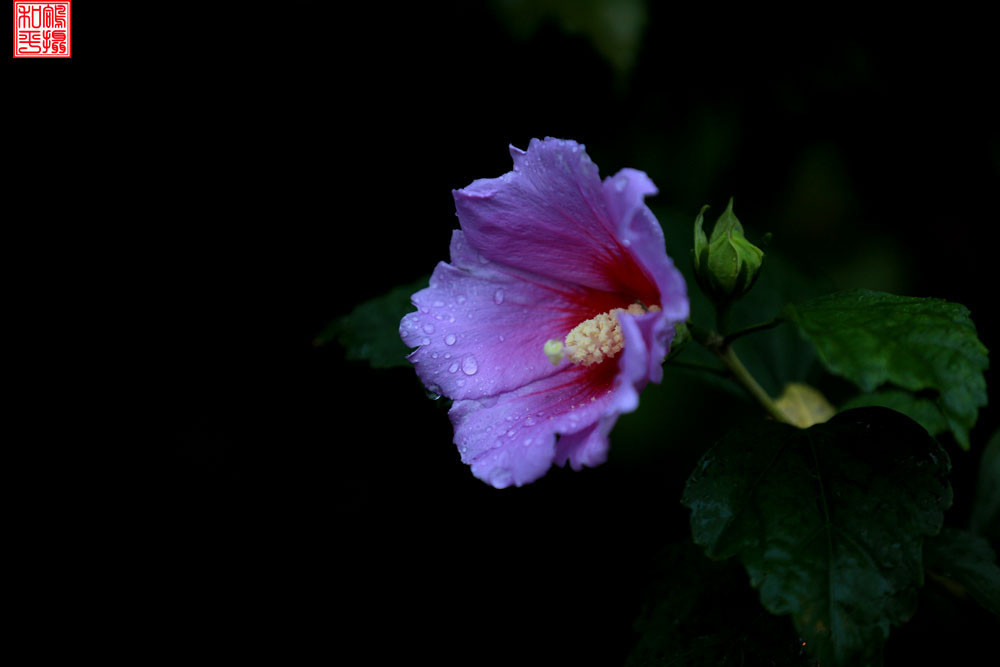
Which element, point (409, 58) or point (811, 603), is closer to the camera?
point (811, 603)

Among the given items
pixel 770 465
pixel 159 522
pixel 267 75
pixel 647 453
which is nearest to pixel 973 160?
pixel 647 453

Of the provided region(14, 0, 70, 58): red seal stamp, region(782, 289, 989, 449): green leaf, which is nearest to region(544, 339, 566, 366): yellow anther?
region(782, 289, 989, 449): green leaf

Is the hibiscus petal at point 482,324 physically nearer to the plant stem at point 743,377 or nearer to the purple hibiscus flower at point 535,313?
the purple hibiscus flower at point 535,313

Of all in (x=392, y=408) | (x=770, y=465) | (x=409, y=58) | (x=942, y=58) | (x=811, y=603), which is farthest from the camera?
(x=392, y=408)

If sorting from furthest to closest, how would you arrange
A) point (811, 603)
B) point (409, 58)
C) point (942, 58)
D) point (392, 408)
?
point (392, 408), point (409, 58), point (942, 58), point (811, 603)

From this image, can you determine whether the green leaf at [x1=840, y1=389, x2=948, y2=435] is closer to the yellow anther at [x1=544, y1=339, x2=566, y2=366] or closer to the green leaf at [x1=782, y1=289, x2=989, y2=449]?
the green leaf at [x1=782, y1=289, x2=989, y2=449]

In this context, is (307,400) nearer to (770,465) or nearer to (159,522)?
(159,522)

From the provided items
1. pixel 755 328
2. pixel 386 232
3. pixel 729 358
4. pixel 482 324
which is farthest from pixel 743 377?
pixel 386 232
